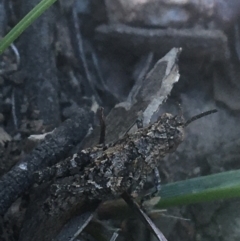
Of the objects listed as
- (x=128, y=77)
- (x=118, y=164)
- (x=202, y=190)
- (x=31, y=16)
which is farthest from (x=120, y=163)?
(x=128, y=77)

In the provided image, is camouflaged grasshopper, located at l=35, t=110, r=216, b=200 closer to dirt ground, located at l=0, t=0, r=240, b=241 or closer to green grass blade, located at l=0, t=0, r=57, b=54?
dirt ground, located at l=0, t=0, r=240, b=241

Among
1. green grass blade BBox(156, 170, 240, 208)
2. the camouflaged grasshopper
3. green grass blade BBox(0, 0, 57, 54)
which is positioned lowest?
green grass blade BBox(156, 170, 240, 208)

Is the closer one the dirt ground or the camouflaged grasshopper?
the camouflaged grasshopper

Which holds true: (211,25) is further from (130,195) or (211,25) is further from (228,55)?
(130,195)

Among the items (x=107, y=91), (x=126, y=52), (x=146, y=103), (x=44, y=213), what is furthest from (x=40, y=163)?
(x=126, y=52)

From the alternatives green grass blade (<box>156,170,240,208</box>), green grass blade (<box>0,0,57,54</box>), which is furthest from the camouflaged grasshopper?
green grass blade (<box>0,0,57,54</box>)

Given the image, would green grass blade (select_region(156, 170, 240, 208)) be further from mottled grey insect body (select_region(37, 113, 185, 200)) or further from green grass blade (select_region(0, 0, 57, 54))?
green grass blade (select_region(0, 0, 57, 54))

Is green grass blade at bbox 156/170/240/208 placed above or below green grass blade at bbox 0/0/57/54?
below

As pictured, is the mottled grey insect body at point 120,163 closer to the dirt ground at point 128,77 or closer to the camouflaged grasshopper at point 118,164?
the camouflaged grasshopper at point 118,164
